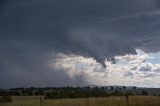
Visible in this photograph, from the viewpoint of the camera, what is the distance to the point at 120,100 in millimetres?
33125

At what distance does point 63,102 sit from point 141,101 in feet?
24.7

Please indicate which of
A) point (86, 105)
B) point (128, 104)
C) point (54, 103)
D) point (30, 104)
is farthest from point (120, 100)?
point (30, 104)

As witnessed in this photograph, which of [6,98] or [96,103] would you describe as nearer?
[96,103]

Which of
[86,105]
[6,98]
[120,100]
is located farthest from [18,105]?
[6,98]

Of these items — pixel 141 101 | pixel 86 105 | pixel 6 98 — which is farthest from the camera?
pixel 6 98

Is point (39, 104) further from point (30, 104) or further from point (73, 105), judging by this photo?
point (73, 105)

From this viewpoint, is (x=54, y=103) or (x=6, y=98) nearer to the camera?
(x=54, y=103)

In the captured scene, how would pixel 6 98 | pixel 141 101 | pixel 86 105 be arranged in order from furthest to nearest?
pixel 6 98 → pixel 141 101 → pixel 86 105

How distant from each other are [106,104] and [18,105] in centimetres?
831

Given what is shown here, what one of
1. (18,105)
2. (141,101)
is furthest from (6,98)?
(141,101)

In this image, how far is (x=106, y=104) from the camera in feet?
110

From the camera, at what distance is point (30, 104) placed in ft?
107

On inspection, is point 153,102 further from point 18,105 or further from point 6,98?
point 6,98

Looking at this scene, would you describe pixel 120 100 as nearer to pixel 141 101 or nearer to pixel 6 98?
pixel 141 101
